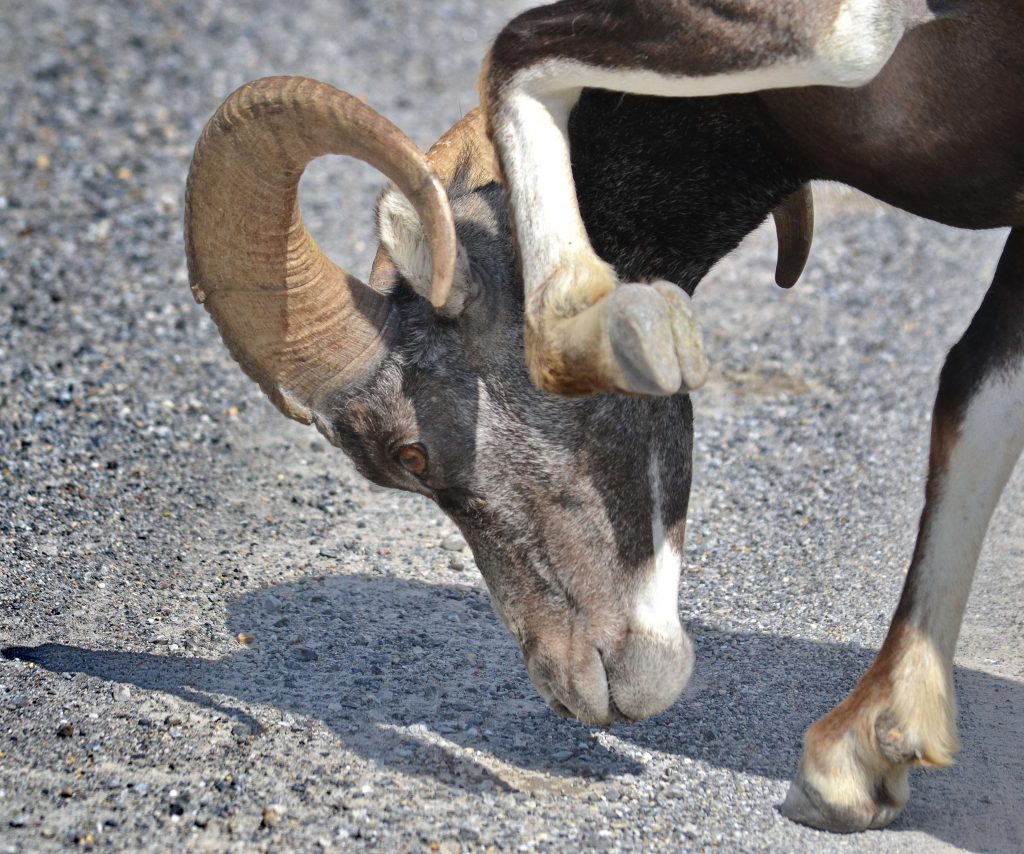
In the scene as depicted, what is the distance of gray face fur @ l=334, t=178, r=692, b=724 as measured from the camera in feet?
13.9

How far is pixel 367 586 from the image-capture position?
5727mm

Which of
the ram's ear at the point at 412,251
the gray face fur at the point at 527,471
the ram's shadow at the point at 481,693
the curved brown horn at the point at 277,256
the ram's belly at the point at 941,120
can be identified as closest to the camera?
the ram's belly at the point at 941,120

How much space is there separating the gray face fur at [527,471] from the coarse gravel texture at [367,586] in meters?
0.40

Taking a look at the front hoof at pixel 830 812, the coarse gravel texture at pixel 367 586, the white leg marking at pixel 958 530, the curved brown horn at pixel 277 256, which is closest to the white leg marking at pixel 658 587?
the coarse gravel texture at pixel 367 586

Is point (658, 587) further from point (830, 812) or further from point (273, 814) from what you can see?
point (273, 814)

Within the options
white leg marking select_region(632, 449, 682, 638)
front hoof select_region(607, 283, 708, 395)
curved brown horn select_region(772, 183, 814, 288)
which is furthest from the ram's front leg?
curved brown horn select_region(772, 183, 814, 288)

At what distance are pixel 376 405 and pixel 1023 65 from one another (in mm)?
2108

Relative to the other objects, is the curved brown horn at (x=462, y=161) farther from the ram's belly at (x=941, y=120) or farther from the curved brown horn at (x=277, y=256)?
the ram's belly at (x=941, y=120)

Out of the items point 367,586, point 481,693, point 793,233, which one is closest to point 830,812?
point 481,693

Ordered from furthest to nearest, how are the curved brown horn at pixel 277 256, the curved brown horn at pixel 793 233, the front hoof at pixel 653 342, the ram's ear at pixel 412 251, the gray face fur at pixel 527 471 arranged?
the curved brown horn at pixel 793 233 < the gray face fur at pixel 527 471 < the ram's ear at pixel 412 251 < the curved brown horn at pixel 277 256 < the front hoof at pixel 653 342

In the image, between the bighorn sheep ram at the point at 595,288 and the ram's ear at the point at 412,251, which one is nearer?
the bighorn sheep ram at the point at 595,288

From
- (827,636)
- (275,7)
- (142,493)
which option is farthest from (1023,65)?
(275,7)

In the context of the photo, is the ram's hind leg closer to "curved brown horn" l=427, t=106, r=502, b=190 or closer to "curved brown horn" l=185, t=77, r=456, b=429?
"curved brown horn" l=427, t=106, r=502, b=190

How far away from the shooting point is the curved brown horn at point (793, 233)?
5.02 meters
